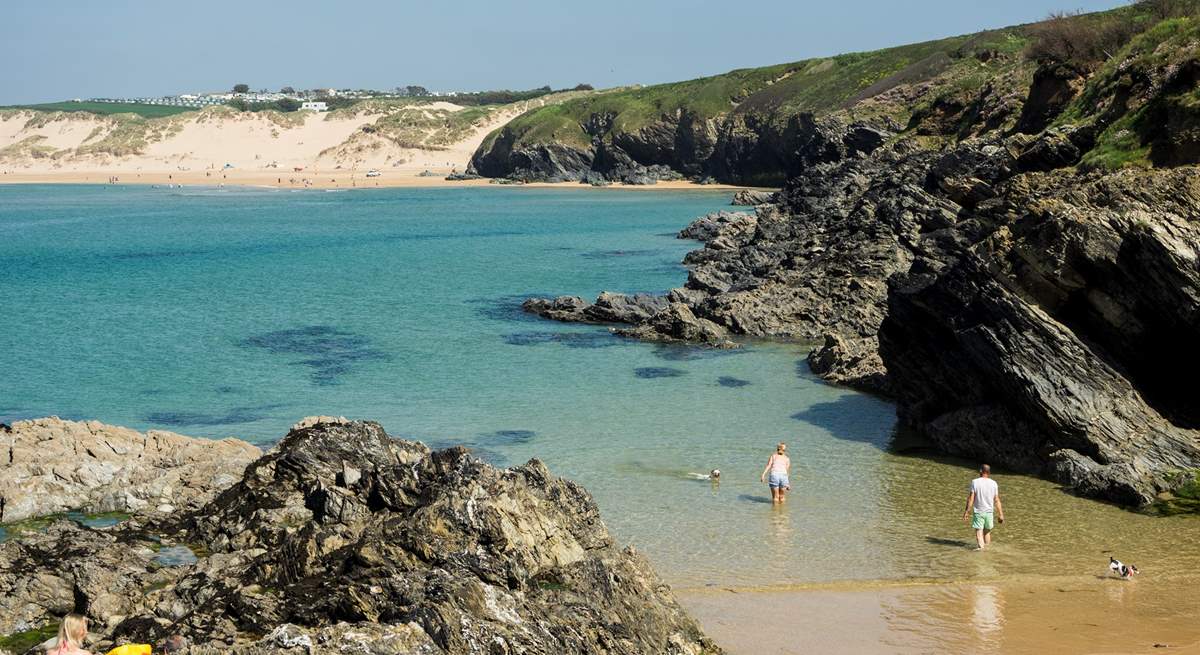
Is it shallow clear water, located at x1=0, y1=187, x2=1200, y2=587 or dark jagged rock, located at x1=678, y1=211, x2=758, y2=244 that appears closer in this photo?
shallow clear water, located at x1=0, y1=187, x2=1200, y2=587

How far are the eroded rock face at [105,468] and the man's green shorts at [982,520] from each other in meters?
12.6

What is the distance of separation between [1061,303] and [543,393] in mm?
14167

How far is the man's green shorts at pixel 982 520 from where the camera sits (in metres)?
18.5

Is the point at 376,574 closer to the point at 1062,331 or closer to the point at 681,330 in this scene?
the point at 1062,331

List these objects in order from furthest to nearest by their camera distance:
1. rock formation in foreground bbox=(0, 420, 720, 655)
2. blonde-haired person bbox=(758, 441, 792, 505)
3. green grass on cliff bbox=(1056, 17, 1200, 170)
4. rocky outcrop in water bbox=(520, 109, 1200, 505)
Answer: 1. green grass on cliff bbox=(1056, 17, 1200, 170)
2. blonde-haired person bbox=(758, 441, 792, 505)
3. rocky outcrop in water bbox=(520, 109, 1200, 505)
4. rock formation in foreground bbox=(0, 420, 720, 655)

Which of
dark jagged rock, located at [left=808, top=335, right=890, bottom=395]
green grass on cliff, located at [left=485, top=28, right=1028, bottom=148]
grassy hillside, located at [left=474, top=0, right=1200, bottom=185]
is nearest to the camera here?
grassy hillside, located at [left=474, top=0, right=1200, bottom=185]

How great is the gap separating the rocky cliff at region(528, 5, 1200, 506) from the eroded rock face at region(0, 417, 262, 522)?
47.2 feet

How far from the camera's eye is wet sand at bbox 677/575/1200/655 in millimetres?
14375

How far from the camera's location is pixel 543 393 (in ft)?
104

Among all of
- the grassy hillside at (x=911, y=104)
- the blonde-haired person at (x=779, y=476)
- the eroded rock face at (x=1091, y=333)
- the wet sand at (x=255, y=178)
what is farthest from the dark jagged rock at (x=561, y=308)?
the wet sand at (x=255, y=178)

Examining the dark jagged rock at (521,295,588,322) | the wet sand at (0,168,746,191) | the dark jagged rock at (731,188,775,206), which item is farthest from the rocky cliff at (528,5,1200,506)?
the wet sand at (0,168,746,191)

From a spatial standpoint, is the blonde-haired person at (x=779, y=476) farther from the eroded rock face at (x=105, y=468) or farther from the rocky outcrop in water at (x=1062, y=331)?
the eroded rock face at (x=105, y=468)

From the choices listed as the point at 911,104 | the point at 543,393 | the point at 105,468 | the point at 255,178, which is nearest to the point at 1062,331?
the point at 543,393

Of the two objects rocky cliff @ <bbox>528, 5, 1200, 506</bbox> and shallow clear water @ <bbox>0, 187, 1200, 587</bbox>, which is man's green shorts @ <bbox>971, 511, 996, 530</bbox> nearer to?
shallow clear water @ <bbox>0, 187, 1200, 587</bbox>
